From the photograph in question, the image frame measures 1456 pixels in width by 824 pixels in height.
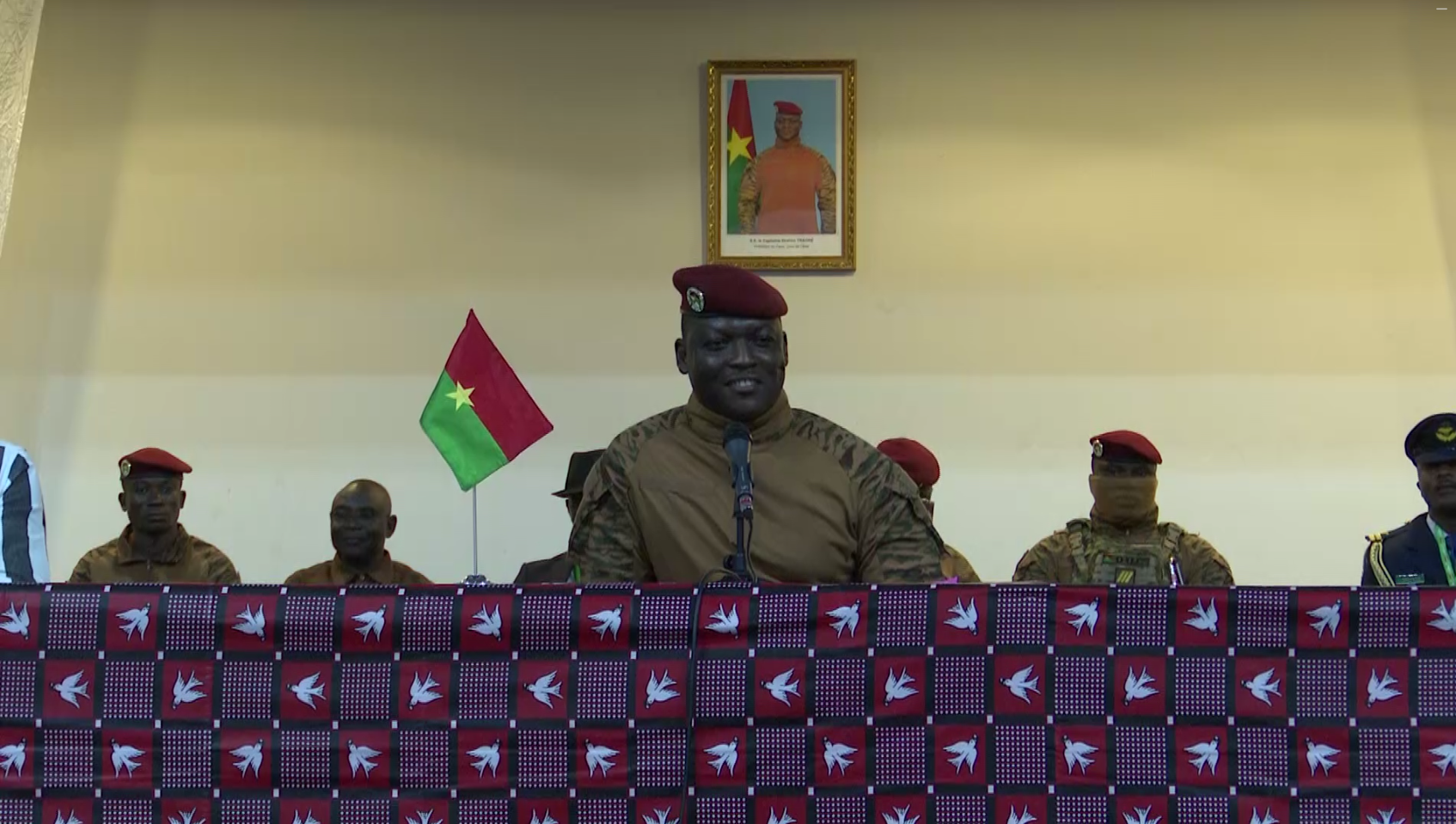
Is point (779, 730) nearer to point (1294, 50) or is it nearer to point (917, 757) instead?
point (917, 757)

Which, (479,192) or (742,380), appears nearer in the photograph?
(742,380)

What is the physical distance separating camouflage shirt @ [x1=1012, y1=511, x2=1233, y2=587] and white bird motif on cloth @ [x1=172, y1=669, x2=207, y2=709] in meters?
2.68

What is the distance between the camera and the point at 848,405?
520 cm

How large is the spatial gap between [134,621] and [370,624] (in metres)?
0.39

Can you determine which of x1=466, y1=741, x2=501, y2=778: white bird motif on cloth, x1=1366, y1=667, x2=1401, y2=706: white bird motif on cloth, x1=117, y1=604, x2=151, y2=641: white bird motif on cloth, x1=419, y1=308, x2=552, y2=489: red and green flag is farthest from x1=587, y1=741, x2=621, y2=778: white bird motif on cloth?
x1=419, y1=308, x2=552, y2=489: red and green flag

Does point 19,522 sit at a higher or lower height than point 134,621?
higher

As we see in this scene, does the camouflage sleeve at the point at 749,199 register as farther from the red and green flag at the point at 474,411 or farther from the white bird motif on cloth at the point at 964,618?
the white bird motif on cloth at the point at 964,618

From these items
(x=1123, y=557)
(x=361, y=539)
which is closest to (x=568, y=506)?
(x=361, y=539)

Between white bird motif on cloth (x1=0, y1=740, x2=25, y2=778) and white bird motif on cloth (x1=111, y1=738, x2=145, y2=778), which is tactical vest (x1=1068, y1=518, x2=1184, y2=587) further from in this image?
white bird motif on cloth (x1=0, y1=740, x2=25, y2=778)

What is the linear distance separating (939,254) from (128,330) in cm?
296

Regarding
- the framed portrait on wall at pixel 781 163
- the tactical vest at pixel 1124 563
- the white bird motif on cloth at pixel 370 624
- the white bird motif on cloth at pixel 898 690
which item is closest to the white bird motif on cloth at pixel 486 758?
the white bird motif on cloth at pixel 370 624

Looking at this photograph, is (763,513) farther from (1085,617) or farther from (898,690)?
(1085,617)

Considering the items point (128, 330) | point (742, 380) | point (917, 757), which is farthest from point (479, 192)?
point (917, 757)

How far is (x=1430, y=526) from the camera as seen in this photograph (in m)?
4.09
